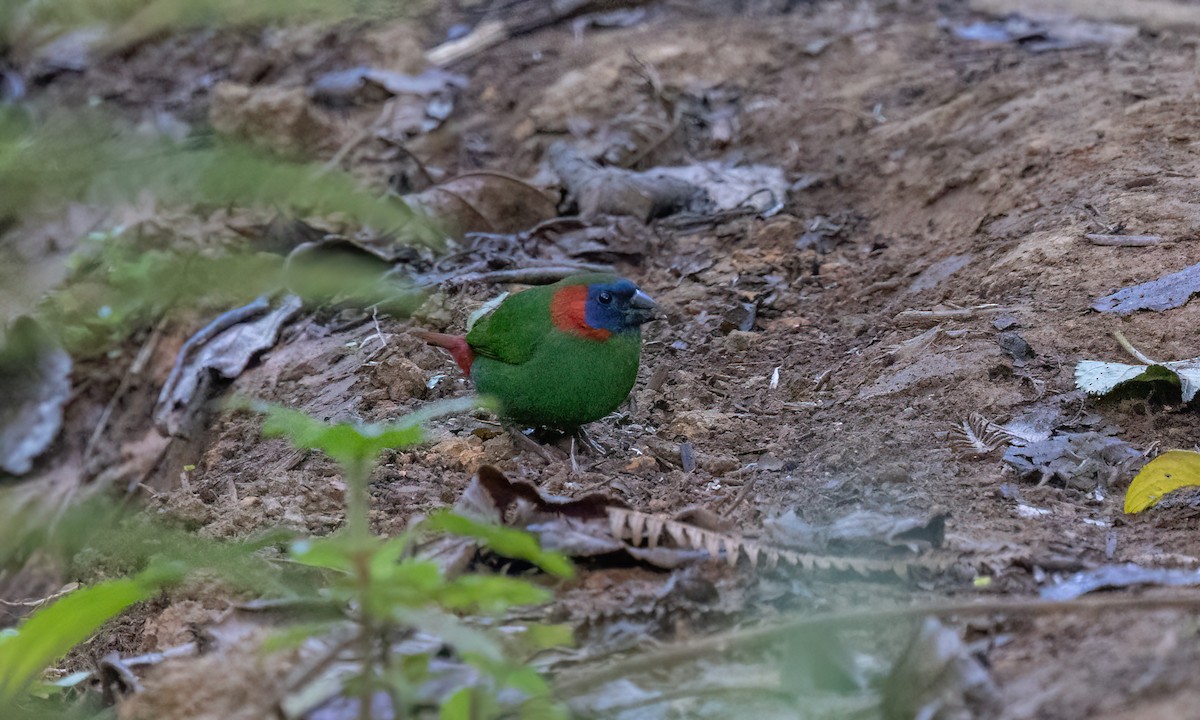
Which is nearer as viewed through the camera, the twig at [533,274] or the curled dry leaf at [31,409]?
the twig at [533,274]

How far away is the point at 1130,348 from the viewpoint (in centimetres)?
348

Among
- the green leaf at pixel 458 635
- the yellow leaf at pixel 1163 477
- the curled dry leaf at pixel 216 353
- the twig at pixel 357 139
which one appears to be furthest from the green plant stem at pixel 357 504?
the twig at pixel 357 139

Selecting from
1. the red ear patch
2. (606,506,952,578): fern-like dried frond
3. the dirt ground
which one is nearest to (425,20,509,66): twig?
the dirt ground

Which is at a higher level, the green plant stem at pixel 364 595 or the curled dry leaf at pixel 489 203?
the green plant stem at pixel 364 595

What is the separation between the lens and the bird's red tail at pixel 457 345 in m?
4.11

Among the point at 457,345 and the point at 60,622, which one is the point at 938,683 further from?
the point at 457,345

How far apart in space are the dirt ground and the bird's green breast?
0.15m

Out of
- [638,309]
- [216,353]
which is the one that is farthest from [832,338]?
[216,353]

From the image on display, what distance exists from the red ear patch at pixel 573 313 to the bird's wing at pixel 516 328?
0.03 meters

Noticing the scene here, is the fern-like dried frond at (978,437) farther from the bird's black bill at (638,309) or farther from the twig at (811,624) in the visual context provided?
Result: the twig at (811,624)

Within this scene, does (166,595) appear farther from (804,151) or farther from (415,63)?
(415,63)

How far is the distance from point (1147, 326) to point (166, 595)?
2851mm

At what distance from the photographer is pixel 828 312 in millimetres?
4727

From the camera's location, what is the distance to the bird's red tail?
4.11 m
